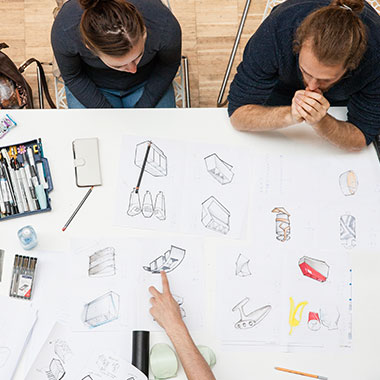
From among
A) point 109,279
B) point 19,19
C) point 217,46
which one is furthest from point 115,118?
point 19,19

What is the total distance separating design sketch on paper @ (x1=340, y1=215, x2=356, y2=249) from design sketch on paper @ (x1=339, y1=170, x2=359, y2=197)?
71 mm

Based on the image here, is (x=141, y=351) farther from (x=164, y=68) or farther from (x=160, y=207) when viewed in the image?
(x=164, y=68)

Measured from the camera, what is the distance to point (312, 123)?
1.26 meters

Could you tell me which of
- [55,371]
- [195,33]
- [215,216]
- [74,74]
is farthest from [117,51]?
[195,33]

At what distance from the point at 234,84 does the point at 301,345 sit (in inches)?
30.2

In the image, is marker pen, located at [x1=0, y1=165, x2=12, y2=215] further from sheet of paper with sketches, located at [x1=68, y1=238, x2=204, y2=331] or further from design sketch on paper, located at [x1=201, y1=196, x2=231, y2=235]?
design sketch on paper, located at [x1=201, y1=196, x2=231, y2=235]

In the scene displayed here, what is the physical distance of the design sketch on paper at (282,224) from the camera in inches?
49.2

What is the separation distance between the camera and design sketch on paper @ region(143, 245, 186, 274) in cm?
121

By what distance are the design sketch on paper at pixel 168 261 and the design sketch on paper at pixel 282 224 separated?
27 cm

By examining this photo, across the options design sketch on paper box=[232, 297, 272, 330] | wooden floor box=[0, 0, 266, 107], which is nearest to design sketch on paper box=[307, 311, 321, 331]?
design sketch on paper box=[232, 297, 272, 330]

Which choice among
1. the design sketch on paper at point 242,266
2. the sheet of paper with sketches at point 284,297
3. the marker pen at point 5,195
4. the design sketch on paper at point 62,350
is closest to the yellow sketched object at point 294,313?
the sheet of paper with sketches at point 284,297

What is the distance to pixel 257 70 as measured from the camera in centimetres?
129

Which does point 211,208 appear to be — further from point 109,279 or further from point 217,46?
point 217,46

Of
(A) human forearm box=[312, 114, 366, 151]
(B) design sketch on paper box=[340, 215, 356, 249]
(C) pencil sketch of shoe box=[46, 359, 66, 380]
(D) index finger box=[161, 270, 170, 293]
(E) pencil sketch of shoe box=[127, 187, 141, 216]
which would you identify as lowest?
(C) pencil sketch of shoe box=[46, 359, 66, 380]
